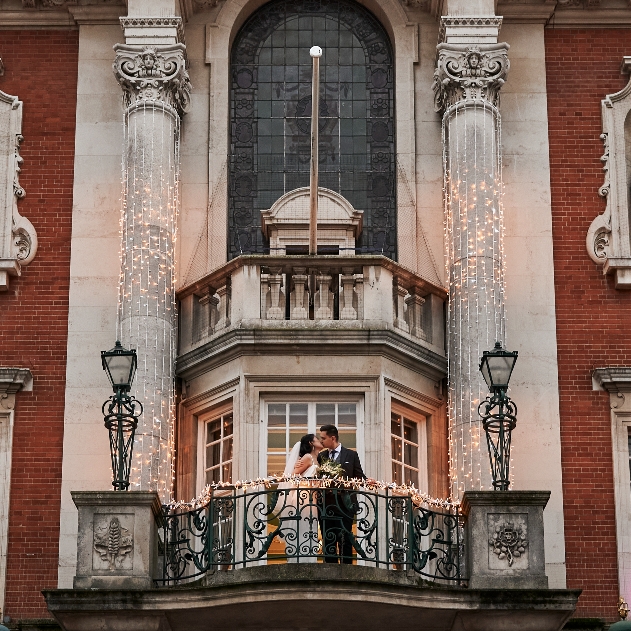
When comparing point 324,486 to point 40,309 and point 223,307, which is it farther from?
point 40,309

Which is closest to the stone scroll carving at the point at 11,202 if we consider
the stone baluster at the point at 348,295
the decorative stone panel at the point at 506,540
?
the stone baluster at the point at 348,295

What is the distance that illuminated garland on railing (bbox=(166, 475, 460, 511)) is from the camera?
22.9 m

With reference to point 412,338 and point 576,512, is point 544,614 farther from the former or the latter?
point 412,338

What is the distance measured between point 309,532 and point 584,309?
236 inches

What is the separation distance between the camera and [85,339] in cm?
2611

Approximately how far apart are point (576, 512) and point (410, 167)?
545cm

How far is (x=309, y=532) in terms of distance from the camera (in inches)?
883

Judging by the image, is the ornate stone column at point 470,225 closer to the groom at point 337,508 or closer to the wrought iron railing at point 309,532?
the wrought iron railing at point 309,532

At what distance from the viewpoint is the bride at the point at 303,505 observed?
22.4 metres

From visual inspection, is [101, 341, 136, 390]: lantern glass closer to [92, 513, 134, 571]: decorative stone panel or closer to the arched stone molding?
[92, 513, 134, 571]: decorative stone panel

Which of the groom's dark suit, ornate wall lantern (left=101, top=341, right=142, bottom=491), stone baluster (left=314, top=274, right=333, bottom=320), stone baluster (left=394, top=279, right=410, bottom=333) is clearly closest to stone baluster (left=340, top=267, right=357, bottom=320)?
stone baluster (left=314, top=274, right=333, bottom=320)

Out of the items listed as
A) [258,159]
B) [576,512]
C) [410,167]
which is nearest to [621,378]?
[576,512]

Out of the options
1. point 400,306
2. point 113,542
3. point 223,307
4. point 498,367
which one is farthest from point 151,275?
point 498,367

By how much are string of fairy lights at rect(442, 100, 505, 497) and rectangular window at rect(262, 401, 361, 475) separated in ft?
4.39
